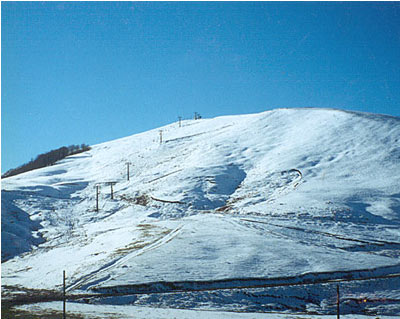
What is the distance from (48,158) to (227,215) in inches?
A: 3009

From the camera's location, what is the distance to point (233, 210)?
47.3 meters

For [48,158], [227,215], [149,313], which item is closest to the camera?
[149,313]

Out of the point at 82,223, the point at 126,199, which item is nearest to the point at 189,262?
the point at 82,223

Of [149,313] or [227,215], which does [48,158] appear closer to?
[227,215]

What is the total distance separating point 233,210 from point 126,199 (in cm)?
1716

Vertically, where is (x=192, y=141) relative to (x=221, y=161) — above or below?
above

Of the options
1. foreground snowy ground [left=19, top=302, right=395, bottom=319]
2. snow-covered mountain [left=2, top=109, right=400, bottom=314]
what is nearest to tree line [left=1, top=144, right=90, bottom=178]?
snow-covered mountain [left=2, top=109, right=400, bottom=314]

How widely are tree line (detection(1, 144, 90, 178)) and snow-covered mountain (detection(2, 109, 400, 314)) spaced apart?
1953 cm

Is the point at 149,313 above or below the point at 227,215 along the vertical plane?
below

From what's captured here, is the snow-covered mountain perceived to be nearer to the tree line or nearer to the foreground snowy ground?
the foreground snowy ground

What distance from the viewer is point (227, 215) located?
43.9 m

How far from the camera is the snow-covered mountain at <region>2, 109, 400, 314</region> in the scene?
28906 millimetres

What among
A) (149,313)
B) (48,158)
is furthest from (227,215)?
(48,158)

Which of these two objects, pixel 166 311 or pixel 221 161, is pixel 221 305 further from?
pixel 221 161
